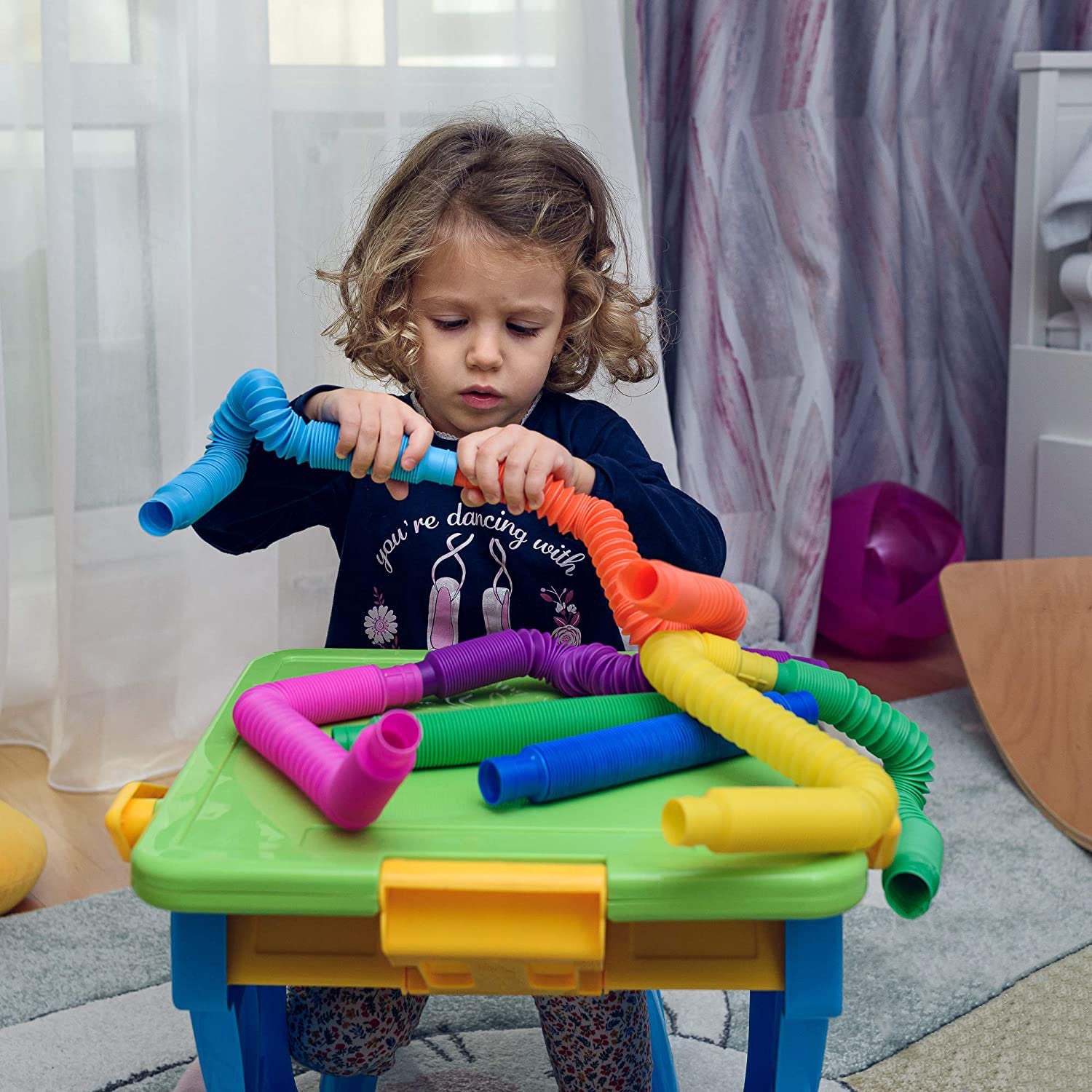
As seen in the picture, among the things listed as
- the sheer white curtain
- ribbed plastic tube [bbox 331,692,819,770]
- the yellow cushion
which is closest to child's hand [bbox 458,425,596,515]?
ribbed plastic tube [bbox 331,692,819,770]

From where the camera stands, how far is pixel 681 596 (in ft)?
1.98

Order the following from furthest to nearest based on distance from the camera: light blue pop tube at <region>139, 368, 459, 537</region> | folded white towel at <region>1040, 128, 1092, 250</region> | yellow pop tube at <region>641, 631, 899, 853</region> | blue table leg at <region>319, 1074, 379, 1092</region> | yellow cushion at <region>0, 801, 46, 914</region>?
folded white towel at <region>1040, 128, 1092, 250</region>, yellow cushion at <region>0, 801, 46, 914</region>, blue table leg at <region>319, 1074, 379, 1092</region>, light blue pop tube at <region>139, 368, 459, 537</region>, yellow pop tube at <region>641, 631, 899, 853</region>

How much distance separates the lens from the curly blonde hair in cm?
88

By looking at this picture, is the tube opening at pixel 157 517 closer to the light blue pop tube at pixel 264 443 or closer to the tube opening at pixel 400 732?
the light blue pop tube at pixel 264 443

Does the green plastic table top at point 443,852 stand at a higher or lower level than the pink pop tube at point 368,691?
lower

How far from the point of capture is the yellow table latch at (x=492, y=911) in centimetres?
47

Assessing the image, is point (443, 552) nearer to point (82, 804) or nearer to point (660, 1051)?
point (660, 1051)

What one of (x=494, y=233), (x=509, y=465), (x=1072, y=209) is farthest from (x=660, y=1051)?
(x=1072, y=209)

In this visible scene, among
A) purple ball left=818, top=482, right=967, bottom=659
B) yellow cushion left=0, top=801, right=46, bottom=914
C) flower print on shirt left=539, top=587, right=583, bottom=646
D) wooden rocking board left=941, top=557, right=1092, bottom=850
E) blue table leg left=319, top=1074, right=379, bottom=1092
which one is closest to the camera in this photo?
blue table leg left=319, top=1074, right=379, bottom=1092

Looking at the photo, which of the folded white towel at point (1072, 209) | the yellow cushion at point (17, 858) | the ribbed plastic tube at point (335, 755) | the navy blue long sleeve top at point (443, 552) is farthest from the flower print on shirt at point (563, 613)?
the folded white towel at point (1072, 209)

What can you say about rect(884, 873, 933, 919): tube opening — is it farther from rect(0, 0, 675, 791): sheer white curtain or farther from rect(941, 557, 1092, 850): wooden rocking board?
rect(0, 0, 675, 791): sheer white curtain

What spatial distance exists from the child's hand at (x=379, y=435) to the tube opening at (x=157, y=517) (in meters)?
0.10

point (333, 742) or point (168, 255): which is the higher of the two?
point (168, 255)

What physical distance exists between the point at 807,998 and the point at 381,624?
473mm
